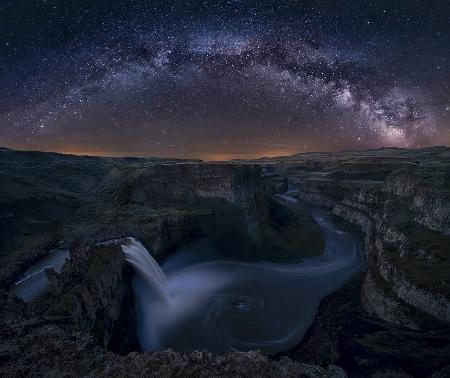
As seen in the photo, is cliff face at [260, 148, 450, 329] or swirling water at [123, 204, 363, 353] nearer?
cliff face at [260, 148, 450, 329]

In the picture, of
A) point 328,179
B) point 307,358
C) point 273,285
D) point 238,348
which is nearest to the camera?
point 307,358

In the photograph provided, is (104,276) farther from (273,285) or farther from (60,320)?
(273,285)

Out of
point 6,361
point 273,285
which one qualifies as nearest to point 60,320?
point 6,361

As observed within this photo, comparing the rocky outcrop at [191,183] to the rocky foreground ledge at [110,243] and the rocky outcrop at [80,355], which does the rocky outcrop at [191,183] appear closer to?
the rocky foreground ledge at [110,243]

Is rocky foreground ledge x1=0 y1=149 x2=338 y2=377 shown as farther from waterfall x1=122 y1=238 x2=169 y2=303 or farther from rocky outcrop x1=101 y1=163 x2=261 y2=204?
waterfall x1=122 y1=238 x2=169 y2=303

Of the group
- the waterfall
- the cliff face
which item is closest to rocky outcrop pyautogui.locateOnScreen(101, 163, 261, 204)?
the waterfall

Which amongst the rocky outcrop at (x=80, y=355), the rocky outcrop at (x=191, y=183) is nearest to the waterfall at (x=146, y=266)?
the rocky outcrop at (x=80, y=355)

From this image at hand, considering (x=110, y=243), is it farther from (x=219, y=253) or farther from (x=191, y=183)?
(x=191, y=183)
